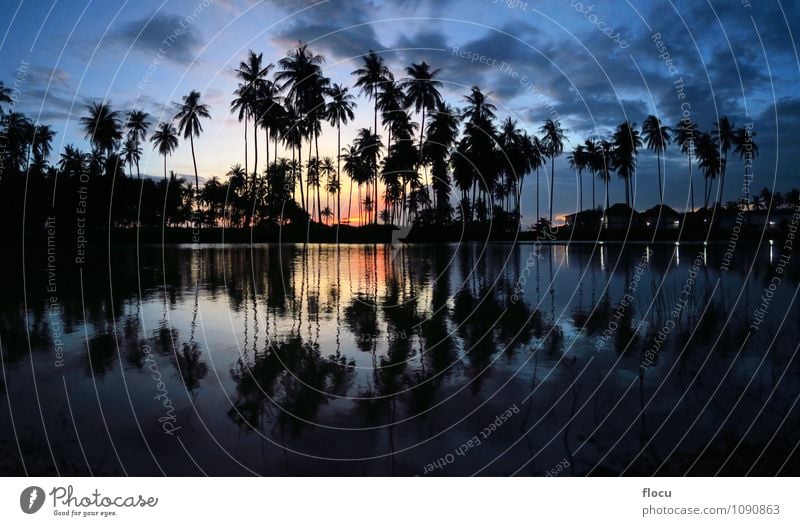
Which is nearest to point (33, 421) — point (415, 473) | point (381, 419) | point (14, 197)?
point (381, 419)

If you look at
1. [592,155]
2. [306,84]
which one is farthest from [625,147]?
[306,84]

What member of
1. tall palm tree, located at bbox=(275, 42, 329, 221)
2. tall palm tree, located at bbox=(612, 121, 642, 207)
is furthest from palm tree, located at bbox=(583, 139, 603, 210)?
tall palm tree, located at bbox=(275, 42, 329, 221)

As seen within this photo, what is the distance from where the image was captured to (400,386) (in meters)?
7.56

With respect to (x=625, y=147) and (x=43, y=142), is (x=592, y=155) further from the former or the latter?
(x=43, y=142)

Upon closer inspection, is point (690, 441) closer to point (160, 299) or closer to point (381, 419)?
point (381, 419)

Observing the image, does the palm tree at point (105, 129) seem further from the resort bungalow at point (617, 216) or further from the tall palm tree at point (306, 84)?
the resort bungalow at point (617, 216)

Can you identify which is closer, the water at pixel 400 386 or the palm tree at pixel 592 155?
the water at pixel 400 386

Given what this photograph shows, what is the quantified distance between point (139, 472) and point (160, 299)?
36.9 ft

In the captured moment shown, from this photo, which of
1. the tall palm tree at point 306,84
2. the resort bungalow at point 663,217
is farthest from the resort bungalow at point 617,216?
the tall palm tree at point 306,84

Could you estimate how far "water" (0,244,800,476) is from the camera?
5.50 m

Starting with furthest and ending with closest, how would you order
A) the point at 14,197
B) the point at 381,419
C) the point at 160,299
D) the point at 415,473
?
the point at 14,197 → the point at 160,299 → the point at 381,419 → the point at 415,473

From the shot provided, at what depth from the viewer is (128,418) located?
21.1 ft

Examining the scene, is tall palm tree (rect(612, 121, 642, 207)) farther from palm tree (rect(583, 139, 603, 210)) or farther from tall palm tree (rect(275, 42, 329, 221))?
tall palm tree (rect(275, 42, 329, 221))

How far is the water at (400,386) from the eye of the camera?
5.50 meters
